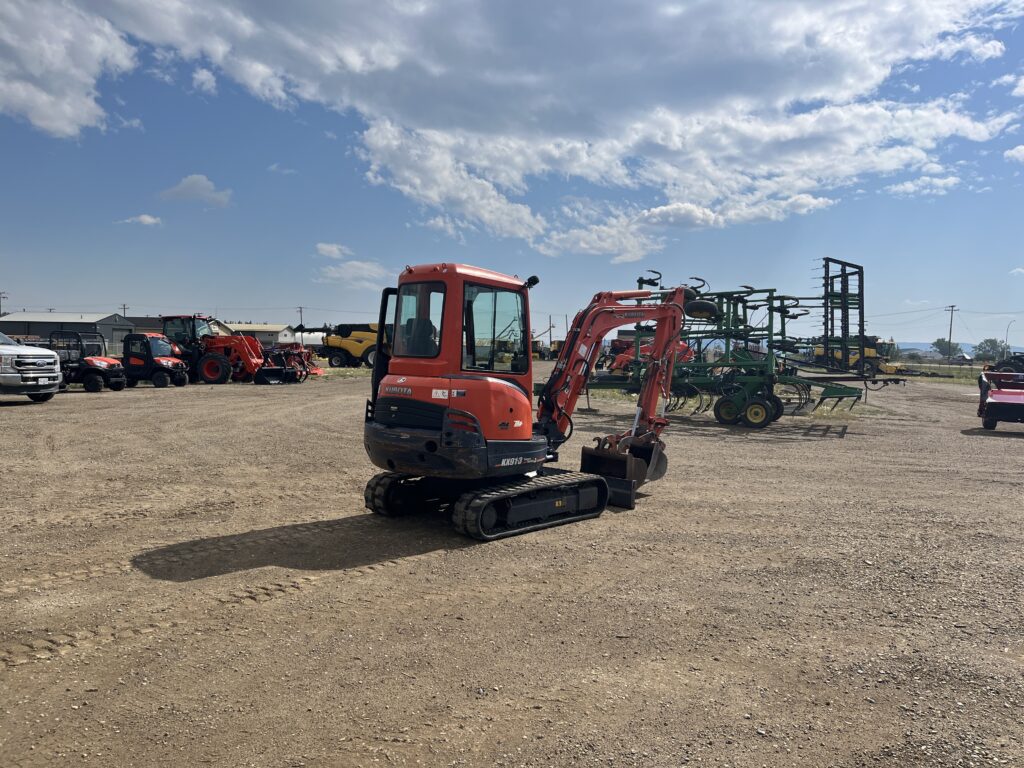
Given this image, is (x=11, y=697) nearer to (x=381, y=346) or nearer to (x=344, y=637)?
(x=344, y=637)

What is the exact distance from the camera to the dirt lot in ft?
11.5

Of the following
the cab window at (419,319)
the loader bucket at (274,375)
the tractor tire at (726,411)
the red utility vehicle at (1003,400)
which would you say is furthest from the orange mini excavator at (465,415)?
the loader bucket at (274,375)

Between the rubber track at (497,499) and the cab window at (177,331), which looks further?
the cab window at (177,331)

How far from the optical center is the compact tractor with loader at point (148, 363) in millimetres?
25203

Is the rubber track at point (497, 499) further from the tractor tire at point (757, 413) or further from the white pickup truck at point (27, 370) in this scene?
the white pickup truck at point (27, 370)

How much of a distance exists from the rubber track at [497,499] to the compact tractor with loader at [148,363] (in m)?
22.0

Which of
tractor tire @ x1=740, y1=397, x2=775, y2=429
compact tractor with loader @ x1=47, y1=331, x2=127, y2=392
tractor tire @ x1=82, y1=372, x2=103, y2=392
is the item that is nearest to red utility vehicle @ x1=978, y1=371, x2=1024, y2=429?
tractor tire @ x1=740, y1=397, x2=775, y2=429

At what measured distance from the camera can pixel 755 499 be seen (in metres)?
9.05

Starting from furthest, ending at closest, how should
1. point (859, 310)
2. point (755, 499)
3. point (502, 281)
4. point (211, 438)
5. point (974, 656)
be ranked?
point (859, 310) → point (211, 438) → point (755, 499) → point (502, 281) → point (974, 656)

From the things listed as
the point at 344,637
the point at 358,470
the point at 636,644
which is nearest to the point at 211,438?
the point at 358,470

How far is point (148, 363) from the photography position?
25.2m

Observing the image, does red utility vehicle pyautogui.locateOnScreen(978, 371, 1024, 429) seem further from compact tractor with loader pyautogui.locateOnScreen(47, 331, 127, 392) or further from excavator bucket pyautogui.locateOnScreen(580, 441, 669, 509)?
compact tractor with loader pyautogui.locateOnScreen(47, 331, 127, 392)

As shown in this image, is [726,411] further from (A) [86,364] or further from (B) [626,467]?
(A) [86,364]

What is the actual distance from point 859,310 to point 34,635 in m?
18.4
